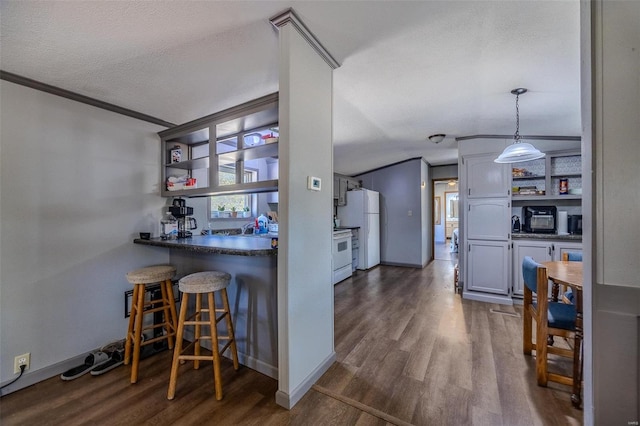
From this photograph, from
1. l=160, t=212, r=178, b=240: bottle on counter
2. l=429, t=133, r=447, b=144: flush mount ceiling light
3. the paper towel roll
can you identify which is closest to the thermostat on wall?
l=160, t=212, r=178, b=240: bottle on counter

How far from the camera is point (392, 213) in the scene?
5930 mm

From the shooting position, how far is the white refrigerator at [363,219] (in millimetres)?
5258

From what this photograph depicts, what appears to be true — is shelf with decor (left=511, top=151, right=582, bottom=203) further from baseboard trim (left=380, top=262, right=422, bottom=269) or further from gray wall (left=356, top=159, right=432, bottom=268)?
baseboard trim (left=380, top=262, right=422, bottom=269)

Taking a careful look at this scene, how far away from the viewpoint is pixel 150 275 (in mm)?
1970

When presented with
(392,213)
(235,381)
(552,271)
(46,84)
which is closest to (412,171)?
(392,213)

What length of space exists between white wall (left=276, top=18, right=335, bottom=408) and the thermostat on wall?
3 cm

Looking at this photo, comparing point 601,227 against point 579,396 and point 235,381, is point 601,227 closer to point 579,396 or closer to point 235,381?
point 579,396

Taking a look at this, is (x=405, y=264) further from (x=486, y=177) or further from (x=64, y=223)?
(x=64, y=223)

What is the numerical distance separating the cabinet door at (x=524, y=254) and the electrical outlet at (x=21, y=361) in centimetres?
506

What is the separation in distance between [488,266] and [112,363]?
14.5 ft

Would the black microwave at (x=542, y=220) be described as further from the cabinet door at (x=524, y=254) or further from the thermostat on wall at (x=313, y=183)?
the thermostat on wall at (x=313, y=183)

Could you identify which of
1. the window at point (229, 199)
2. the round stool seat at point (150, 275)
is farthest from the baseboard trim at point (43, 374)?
the window at point (229, 199)

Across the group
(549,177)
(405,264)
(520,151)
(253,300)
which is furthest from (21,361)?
(549,177)

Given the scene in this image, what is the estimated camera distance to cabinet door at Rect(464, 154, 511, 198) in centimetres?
347
